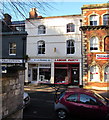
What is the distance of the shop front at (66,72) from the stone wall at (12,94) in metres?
10.4

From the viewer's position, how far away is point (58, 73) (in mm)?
15742

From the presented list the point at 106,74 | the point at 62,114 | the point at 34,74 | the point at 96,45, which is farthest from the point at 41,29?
the point at 62,114

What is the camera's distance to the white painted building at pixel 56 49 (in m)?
15.4

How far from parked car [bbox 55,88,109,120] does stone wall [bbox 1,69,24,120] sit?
2.02 m

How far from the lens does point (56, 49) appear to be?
617 inches

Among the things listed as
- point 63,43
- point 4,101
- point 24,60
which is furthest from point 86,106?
point 24,60

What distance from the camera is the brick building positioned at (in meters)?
14.1

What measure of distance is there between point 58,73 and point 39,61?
300cm

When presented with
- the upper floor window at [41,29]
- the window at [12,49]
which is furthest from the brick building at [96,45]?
the window at [12,49]

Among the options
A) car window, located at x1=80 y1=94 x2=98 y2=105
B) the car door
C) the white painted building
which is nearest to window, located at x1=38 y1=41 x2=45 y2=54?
the white painted building

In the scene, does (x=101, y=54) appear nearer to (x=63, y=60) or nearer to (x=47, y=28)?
(x=63, y=60)

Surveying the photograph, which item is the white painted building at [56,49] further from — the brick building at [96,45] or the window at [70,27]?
the brick building at [96,45]

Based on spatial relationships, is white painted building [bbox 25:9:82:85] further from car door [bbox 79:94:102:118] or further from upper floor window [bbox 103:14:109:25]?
car door [bbox 79:94:102:118]

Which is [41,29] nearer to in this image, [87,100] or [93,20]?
[93,20]
